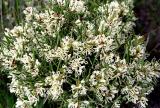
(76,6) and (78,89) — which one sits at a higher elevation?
(76,6)

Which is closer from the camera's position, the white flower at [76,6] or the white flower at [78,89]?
the white flower at [78,89]

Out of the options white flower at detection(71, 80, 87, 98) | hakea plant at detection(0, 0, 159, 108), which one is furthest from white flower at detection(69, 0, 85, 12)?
white flower at detection(71, 80, 87, 98)

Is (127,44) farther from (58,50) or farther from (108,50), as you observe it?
(58,50)

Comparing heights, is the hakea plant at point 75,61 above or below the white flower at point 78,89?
above

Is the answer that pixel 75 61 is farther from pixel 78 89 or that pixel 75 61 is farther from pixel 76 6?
pixel 76 6

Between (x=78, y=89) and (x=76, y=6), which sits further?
(x=76, y=6)

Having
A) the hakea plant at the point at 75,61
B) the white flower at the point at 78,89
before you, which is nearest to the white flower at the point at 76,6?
the hakea plant at the point at 75,61

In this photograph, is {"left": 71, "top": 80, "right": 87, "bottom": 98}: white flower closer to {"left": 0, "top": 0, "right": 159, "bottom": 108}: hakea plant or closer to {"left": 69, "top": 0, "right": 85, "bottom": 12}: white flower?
{"left": 0, "top": 0, "right": 159, "bottom": 108}: hakea plant

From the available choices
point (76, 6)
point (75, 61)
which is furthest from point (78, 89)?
point (76, 6)

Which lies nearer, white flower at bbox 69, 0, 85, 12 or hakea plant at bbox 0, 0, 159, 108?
hakea plant at bbox 0, 0, 159, 108

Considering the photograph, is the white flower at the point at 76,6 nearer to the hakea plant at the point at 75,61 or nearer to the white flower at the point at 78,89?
the hakea plant at the point at 75,61
